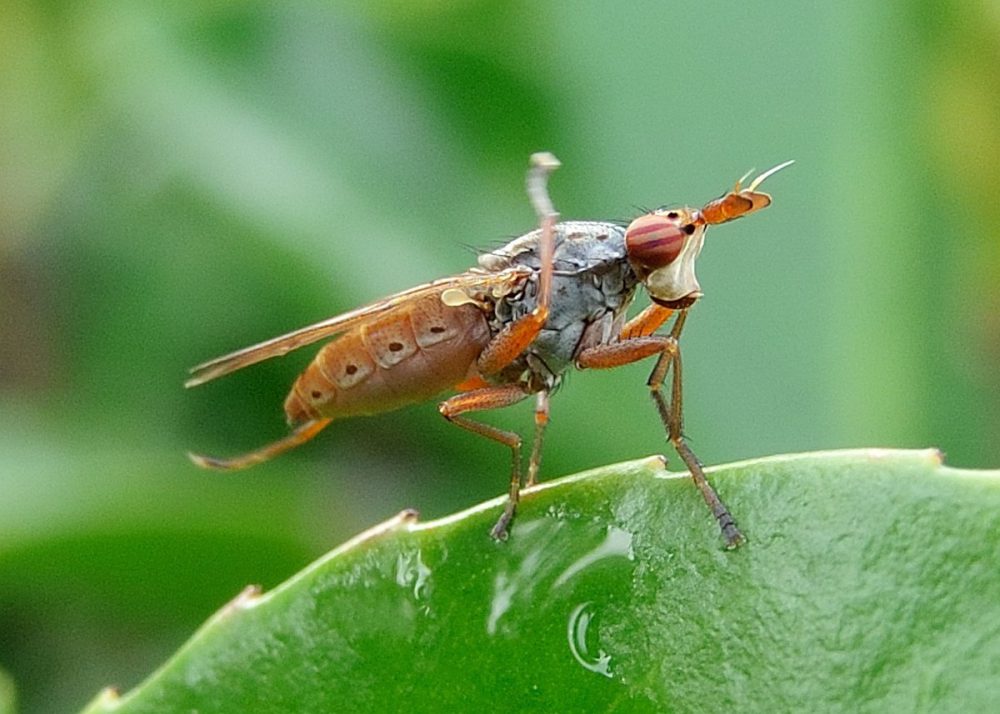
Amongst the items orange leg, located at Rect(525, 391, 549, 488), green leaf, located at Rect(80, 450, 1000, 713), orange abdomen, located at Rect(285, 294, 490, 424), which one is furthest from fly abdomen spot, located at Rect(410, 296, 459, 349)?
green leaf, located at Rect(80, 450, 1000, 713)

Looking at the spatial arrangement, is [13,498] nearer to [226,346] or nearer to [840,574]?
[226,346]

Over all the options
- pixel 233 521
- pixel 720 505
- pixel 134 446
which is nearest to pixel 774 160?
pixel 233 521

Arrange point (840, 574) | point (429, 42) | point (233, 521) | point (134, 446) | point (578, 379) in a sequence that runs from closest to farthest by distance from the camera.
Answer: point (840, 574), point (233, 521), point (578, 379), point (134, 446), point (429, 42)

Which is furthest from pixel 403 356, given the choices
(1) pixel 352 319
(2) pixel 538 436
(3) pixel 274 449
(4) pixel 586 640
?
(4) pixel 586 640

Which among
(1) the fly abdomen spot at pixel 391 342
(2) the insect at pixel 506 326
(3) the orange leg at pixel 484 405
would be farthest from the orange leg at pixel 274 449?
(3) the orange leg at pixel 484 405

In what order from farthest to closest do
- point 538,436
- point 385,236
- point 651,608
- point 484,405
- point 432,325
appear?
point 385,236 < point 432,325 < point 484,405 < point 538,436 < point 651,608

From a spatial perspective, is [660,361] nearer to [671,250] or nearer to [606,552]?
[671,250]

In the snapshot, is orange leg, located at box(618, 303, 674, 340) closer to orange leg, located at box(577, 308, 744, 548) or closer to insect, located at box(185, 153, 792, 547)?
insect, located at box(185, 153, 792, 547)
